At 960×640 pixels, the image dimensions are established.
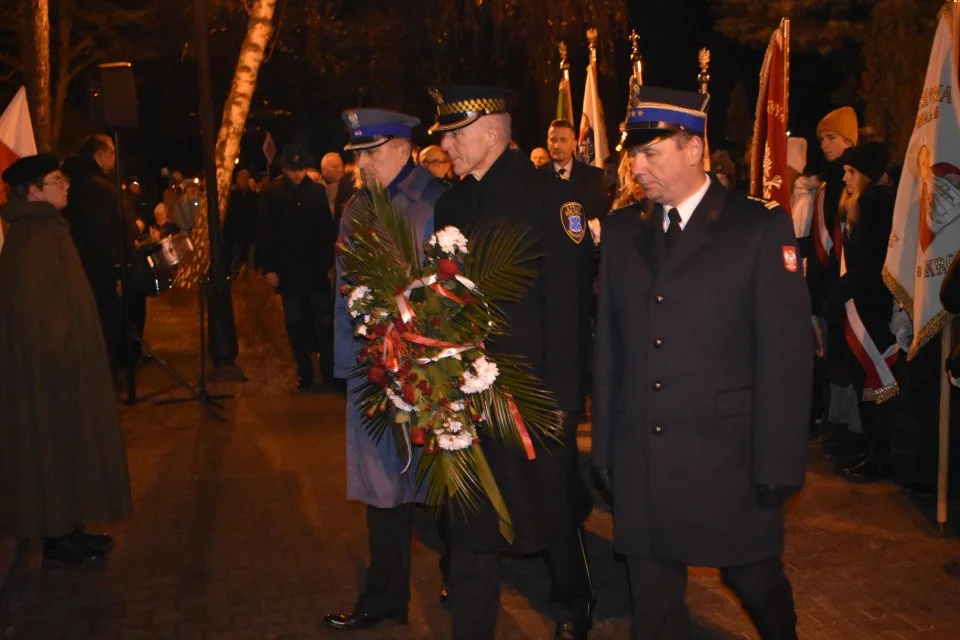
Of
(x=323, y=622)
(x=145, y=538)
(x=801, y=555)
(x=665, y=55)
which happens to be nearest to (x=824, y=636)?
(x=801, y=555)

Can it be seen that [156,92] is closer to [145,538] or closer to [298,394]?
[298,394]

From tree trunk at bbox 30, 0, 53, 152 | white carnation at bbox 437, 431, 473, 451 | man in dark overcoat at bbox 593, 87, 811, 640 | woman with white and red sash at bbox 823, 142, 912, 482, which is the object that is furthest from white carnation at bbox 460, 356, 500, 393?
tree trunk at bbox 30, 0, 53, 152

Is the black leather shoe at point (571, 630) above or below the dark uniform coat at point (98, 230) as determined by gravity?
below

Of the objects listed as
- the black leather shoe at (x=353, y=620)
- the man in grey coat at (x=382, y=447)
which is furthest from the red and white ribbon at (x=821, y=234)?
the black leather shoe at (x=353, y=620)

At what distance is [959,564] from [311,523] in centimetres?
359

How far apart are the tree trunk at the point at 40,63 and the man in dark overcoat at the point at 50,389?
9.78 metres

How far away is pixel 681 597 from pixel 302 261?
8.15 m

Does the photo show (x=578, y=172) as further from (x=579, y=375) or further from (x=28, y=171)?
(x=579, y=375)

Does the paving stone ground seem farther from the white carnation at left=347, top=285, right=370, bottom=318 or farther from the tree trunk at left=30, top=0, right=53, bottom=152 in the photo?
the tree trunk at left=30, top=0, right=53, bottom=152

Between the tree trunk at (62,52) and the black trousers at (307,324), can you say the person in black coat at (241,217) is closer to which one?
the black trousers at (307,324)

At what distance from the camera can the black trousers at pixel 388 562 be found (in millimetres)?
5469

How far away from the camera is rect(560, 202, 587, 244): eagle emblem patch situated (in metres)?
4.71

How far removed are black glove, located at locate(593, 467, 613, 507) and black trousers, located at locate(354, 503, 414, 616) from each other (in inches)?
54.6

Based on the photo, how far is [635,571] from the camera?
4.20m
